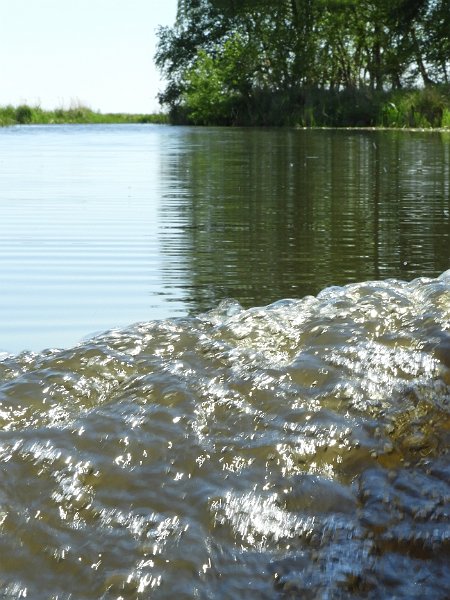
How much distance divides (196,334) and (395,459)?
985mm

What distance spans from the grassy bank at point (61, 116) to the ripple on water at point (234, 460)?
43.5 m

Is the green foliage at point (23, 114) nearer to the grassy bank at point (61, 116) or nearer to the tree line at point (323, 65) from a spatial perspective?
the grassy bank at point (61, 116)

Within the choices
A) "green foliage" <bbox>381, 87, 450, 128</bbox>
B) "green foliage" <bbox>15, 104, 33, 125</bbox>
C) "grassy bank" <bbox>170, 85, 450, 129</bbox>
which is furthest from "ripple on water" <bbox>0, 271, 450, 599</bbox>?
"green foliage" <bbox>15, 104, 33, 125</bbox>

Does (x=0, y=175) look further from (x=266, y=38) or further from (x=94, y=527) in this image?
(x=266, y=38)

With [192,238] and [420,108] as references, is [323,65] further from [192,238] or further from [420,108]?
[192,238]

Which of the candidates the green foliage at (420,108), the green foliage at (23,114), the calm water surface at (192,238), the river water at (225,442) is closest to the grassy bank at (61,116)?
the green foliage at (23,114)

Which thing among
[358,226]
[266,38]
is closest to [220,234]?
[358,226]

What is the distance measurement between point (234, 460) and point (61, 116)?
172 ft

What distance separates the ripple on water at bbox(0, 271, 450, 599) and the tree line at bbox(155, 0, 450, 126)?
90.2ft

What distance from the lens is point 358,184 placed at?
36.3 feet

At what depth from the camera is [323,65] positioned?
41.2 meters

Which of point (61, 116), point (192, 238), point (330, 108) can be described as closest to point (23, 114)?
point (61, 116)

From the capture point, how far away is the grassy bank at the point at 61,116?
4853 centimetres

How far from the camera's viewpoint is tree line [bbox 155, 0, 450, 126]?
33688 millimetres
